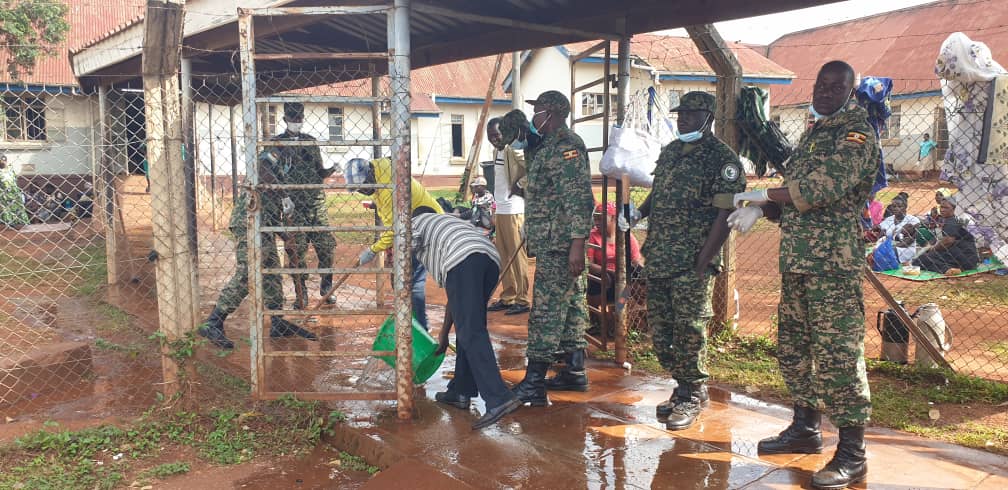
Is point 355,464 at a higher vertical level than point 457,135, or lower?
lower

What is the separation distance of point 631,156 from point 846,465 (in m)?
2.32

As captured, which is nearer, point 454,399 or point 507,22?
point 454,399

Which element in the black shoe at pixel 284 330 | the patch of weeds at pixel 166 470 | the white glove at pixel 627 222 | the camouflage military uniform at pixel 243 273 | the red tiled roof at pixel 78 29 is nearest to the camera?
the patch of weeds at pixel 166 470

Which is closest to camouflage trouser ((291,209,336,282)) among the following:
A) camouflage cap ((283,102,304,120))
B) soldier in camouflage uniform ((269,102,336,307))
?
soldier in camouflage uniform ((269,102,336,307))

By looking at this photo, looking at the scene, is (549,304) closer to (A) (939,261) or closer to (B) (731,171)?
(B) (731,171)

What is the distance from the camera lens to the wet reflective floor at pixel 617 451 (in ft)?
11.0

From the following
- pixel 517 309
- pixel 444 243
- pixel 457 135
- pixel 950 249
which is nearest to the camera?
pixel 444 243

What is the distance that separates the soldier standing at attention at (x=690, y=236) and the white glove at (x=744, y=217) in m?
0.26

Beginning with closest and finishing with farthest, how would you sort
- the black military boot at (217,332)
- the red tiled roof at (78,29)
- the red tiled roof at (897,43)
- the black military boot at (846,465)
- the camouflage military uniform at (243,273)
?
the black military boot at (846,465) → the camouflage military uniform at (243,273) → the black military boot at (217,332) → the red tiled roof at (78,29) → the red tiled roof at (897,43)

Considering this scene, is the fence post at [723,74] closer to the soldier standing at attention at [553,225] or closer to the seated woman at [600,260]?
the seated woman at [600,260]

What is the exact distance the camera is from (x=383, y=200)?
15.7 feet

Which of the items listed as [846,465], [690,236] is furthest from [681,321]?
[846,465]

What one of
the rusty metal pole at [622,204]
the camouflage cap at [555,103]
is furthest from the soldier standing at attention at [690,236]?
the rusty metal pole at [622,204]

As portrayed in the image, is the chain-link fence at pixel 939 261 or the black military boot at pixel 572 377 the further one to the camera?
the chain-link fence at pixel 939 261
